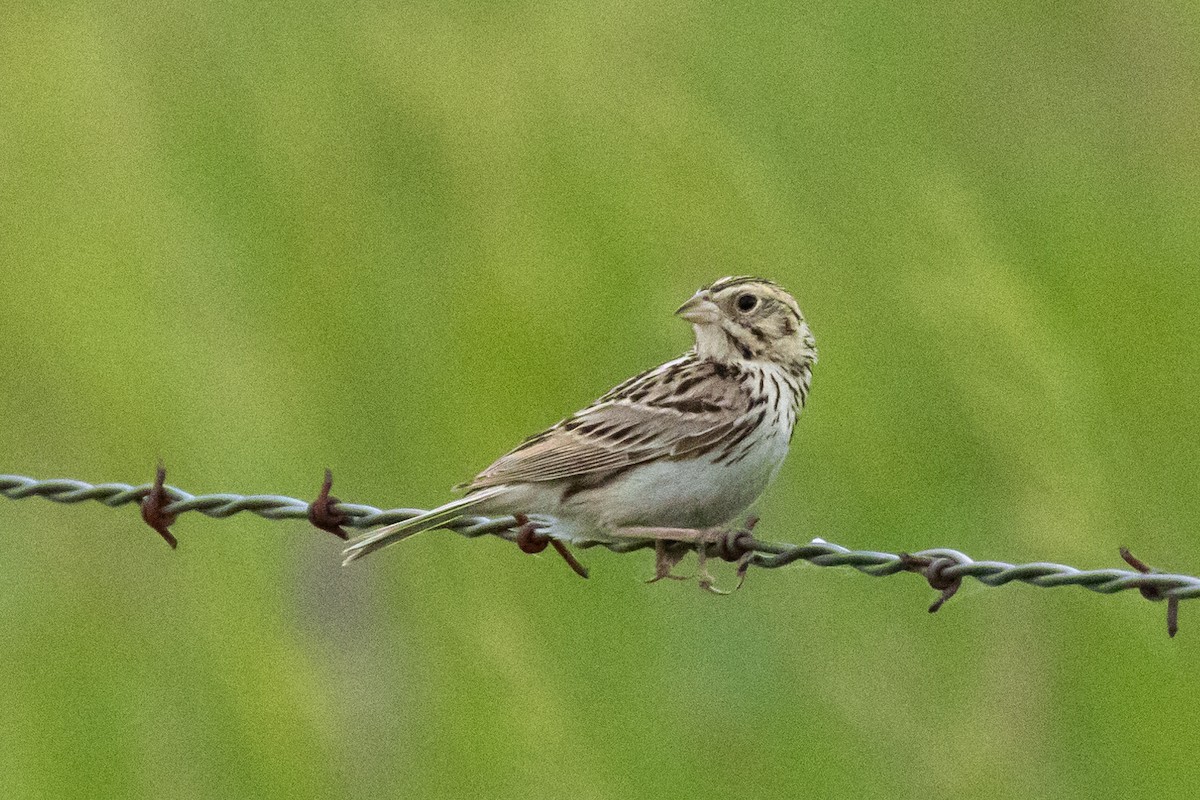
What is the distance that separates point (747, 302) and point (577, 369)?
1.55m

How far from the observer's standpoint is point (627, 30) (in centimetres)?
884

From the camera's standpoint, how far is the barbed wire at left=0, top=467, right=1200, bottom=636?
3.87 metres

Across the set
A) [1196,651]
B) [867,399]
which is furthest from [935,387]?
[1196,651]

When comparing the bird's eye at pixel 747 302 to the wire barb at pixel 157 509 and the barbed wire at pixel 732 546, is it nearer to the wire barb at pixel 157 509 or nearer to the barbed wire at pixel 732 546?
the barbed wire at pixel 732 546

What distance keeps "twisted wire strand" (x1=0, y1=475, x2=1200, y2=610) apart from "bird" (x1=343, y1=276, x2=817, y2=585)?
110 mm

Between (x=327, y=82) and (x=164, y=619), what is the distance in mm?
2909

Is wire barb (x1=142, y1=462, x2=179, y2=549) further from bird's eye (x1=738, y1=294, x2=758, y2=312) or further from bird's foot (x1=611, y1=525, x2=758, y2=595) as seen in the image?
bird's eye (x1=738, y1=294, x2=758, y2=312)

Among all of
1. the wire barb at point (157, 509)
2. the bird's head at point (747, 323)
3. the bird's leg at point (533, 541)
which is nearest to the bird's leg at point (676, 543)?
the bird's leg at point (533, 541)

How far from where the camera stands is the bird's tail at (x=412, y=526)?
4984 millimetres

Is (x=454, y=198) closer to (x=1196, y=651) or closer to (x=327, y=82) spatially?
(x=327, y=82)

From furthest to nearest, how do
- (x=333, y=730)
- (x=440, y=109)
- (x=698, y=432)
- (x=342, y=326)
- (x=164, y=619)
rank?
(x=440, y=109), (x=342, y=326), (x=164, y=619), (x=333, y=730), (x=698, y=432)

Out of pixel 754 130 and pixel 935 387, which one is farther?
pixel 754 130

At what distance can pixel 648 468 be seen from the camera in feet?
17.5

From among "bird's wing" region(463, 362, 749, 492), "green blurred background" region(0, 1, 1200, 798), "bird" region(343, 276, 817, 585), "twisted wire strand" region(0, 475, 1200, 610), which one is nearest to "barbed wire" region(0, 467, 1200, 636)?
"twisted wire strand" region(0, 475, 1200, 610)
